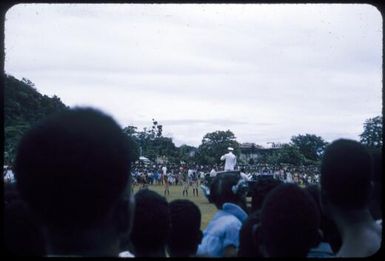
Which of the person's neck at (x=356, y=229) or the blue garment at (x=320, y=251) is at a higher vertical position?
the person's neck at (x=356, y=229)

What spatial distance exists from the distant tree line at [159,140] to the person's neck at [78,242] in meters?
0.33

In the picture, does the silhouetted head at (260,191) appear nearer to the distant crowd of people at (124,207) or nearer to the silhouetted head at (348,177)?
the distant crowd of people at (124,207)

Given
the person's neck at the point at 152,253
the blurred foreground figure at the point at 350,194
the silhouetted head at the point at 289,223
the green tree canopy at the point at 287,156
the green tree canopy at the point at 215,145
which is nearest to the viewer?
the silhouetted head at the point at 289,223

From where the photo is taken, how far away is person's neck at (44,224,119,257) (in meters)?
1.37

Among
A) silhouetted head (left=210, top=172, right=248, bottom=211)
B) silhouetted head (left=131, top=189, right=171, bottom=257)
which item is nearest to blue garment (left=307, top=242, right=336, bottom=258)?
silhouetted head (left=131, top=189, right=171, bottom=257)

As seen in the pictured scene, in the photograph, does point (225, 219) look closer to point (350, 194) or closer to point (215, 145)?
point (350, 194)

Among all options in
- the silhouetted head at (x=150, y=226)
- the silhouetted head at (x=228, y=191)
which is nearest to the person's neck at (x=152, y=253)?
the silhouetted head at (x=150, y=226)

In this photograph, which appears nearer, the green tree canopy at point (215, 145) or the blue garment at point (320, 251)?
the blue garment at point (320, 251)

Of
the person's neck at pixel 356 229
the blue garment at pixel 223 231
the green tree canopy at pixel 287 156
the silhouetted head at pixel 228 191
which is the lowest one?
the blue garment at pixel 223 231

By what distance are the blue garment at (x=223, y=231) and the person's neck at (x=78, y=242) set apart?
1.45 meters

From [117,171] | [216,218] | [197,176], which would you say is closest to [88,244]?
[117,171]

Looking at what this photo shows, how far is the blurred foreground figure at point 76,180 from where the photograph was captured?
4.48ft

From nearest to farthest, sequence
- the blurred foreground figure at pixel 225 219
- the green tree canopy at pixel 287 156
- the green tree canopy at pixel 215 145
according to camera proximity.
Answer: the blurred foreground figure at pixel 225 219 → the green tree canopy at pixel 287 156 → the green tree canopy at pixel 215 145

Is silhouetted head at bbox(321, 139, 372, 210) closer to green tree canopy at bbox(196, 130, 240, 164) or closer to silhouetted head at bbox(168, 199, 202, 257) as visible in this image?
silhouetted head at bbox(168, 199, 202, 257)
